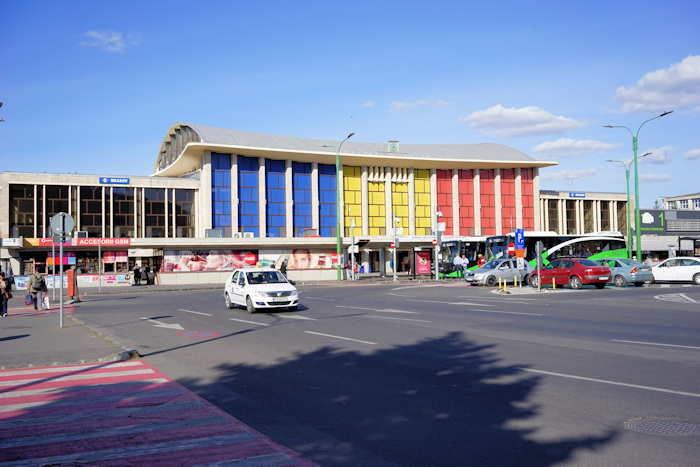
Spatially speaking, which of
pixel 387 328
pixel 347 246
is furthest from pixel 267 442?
pixel 347 246

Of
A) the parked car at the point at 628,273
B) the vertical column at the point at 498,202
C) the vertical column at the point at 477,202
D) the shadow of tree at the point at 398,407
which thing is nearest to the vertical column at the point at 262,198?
the vertical column at the point at 477,202

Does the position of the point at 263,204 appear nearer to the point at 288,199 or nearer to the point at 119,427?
the point at 288,199

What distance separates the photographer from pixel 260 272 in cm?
2152

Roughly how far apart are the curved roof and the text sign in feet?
21.3

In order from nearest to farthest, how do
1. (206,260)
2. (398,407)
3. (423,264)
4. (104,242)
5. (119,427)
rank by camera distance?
(119,427) < (398,407) < (104,242) < (206,260) < (423,264)

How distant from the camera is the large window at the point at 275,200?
6219 centimetres

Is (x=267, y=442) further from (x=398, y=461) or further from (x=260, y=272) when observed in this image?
(x=260, y=272)

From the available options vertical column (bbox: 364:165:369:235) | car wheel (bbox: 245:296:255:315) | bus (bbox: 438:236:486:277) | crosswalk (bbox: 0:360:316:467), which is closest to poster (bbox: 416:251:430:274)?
bus (bbox: 438:236:486:277)

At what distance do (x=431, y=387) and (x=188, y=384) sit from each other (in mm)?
3631

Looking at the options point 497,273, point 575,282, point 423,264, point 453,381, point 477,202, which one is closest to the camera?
point 453,381

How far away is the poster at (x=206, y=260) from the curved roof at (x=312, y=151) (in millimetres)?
12647

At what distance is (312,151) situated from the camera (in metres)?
61.3

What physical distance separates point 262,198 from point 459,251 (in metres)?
23.5

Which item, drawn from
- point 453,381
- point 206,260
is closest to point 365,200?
point 206,260
